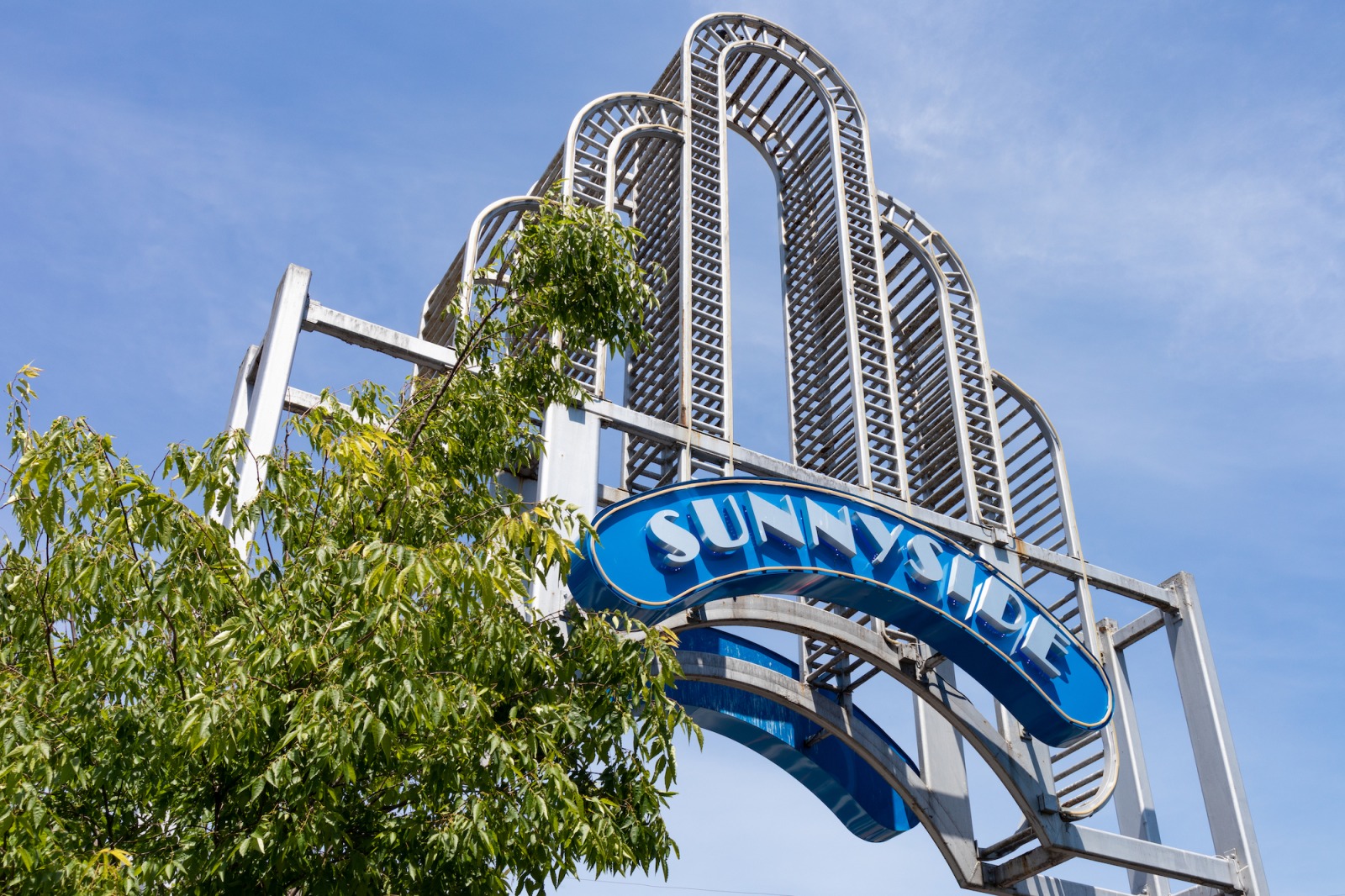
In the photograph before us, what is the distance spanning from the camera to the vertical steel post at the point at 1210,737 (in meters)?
15.1

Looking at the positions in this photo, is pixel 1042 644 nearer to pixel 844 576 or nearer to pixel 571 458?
pixel 844 576

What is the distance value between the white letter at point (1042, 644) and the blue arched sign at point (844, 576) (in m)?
0.01

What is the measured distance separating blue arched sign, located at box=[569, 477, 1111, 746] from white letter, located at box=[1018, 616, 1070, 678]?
0.01 meters

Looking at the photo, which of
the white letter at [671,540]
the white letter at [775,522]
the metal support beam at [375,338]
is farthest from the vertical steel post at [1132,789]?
the metal support beam at [375,338]

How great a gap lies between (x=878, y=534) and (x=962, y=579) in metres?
1.06

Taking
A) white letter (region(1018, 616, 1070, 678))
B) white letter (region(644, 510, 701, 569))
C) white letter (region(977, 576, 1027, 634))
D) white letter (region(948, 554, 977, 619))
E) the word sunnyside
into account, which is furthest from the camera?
white letter (region(1018, 616, 1070, 678))

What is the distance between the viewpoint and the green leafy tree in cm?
625

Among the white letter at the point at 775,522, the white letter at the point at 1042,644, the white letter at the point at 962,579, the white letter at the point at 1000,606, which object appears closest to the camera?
the white letter at the point at 775,522

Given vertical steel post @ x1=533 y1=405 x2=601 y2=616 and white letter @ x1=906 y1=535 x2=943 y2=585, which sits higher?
vertical steel post @ x1=533 y1=405 x2=601 y2=616

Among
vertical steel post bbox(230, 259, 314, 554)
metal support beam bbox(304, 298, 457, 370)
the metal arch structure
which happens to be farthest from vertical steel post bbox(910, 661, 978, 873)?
vertical steel post bbox(230, 259, 314, 554)

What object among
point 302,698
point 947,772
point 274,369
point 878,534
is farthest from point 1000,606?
point 302,698

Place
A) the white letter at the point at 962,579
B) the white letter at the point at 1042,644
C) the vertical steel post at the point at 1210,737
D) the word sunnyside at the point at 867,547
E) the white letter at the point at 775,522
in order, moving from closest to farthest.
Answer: the word sunnyside at the point at 867,547, the white letter at the point at 775,522, the white letter at the point at 962,579, the white letter at the point at 1042,644, the vertical steel post at the point at 1210,737

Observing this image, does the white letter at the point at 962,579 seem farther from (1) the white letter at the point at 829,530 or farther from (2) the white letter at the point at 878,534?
(1) the white letter at the point at 829,530

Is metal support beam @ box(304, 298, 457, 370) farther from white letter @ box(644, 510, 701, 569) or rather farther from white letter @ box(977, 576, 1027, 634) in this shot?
white letter @ box(977, 576, 1027, 634)
